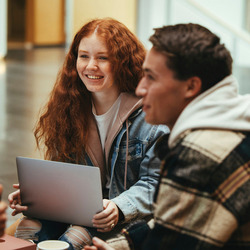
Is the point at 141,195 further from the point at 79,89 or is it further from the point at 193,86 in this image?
the point at 193,86

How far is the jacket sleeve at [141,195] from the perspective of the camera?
Answer: 7.01 feet

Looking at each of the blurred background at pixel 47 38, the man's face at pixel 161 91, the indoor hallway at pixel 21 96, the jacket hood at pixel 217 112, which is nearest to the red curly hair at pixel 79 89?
the blurred background at pixel 47 38

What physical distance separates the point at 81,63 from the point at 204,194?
3.92 ft

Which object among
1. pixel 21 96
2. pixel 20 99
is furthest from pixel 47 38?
pixel 20 99

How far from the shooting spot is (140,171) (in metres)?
2.27

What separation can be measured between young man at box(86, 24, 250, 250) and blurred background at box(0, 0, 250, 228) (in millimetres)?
1491

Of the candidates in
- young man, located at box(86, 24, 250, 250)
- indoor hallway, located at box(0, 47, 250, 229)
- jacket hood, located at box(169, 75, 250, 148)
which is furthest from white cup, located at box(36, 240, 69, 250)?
indoor hallway, located at box(0, 47, 250, 229)

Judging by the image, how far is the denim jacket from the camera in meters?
2.22

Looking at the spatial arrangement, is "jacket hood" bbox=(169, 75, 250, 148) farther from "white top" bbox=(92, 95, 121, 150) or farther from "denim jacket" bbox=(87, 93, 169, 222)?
"white top" bbox=(92, 95, 121, 150)

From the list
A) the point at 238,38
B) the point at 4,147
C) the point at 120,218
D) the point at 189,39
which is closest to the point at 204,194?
the point at 189,39

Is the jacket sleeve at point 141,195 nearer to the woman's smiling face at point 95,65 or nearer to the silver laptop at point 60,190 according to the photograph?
the silver laptop at point 60,190

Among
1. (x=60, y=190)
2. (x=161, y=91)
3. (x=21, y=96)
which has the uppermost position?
(x=161, y=91)

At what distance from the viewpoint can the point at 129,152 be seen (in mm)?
2283

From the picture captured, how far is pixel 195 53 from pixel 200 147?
0.25 meters
